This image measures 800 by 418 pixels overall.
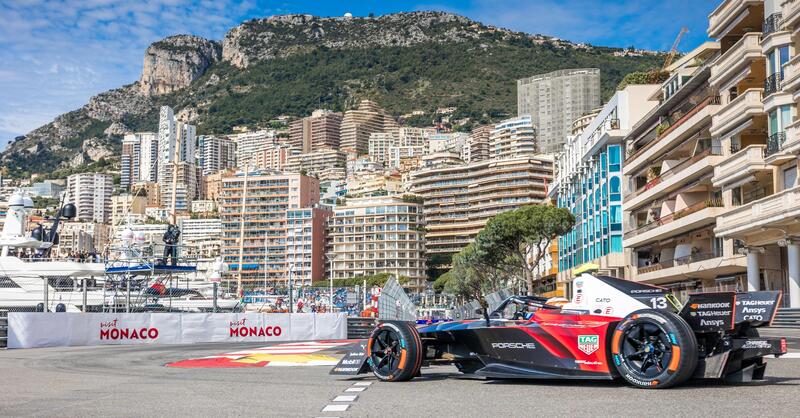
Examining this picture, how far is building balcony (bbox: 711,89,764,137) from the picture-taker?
1622 inches

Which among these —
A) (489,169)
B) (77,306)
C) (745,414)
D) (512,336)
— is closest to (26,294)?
(77,306)

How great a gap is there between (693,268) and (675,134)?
321 inches

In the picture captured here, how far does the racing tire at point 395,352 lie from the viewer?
12.2 meters

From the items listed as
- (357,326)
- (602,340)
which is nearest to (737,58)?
(357,326)

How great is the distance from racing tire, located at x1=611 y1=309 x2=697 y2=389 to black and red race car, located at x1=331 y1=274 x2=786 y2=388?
11 millimetres

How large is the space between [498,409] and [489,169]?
186618 mm

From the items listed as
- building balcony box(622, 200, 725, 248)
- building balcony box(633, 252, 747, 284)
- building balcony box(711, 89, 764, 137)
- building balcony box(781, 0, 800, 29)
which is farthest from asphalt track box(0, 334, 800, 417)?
building balcony box(622, 200, 725, 248)

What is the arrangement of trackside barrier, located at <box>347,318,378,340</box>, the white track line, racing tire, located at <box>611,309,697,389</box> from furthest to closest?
trackside barrier, located at <box>347,318,378,340</box> < racing tire, located at <box>611,309,697,389</box> < the white track line

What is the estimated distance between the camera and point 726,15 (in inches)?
1812

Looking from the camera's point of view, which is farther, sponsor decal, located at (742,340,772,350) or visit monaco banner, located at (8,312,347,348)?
visit monaco banner, located at (8,312,347,348)

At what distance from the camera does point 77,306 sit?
44594 millimetres

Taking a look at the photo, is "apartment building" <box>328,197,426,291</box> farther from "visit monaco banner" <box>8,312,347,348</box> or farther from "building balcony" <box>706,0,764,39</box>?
"visit monaco banner" <box>8,312,347,348</box>

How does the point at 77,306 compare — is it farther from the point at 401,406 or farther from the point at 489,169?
the point at 489,169

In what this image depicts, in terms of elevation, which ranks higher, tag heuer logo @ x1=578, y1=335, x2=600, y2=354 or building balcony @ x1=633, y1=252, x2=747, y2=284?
building balcony @ x1=633, y1=252, x2=747, y2=284
